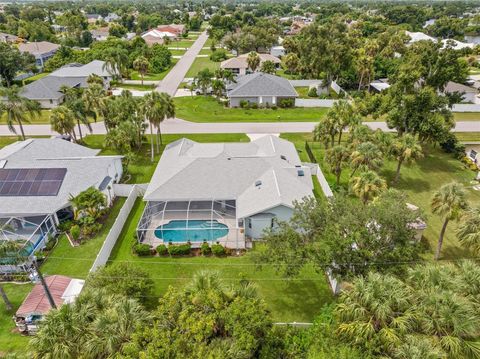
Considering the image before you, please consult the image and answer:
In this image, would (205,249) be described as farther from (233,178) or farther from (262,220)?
(233,178)

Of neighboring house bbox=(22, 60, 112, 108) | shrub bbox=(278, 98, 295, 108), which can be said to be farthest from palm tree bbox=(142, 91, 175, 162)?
shrub bbox=(278, 98, 295, 108)

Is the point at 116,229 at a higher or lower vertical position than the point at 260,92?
lower

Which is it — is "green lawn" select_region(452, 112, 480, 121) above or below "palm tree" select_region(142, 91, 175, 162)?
below

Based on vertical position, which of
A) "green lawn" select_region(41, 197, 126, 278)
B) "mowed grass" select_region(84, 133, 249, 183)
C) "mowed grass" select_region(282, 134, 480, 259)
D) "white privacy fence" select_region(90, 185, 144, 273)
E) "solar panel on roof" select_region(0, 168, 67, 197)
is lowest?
"mowed grass" select_region(282, 134, 480, 259)

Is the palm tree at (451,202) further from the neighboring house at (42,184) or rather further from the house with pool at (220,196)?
the neighboring house at (42,184)

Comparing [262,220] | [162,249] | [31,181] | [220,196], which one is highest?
[31,181]

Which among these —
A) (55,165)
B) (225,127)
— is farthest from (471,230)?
(225,127)

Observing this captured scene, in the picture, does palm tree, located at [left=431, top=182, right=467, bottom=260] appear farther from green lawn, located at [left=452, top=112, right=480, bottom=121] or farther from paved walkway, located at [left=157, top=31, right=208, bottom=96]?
paved walkway, located at [left=157, top=31, right=208, bottom=96]

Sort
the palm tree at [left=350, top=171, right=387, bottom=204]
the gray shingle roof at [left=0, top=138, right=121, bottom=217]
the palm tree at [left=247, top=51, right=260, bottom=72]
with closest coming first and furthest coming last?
the palm tree at [left=350, top=171, right=387, bottom=204] → the gray shingle roof at [left=0, top=138, right=121, bottom=217] → the palm tree at [left=247, top=51, right=260, bottom=72]
